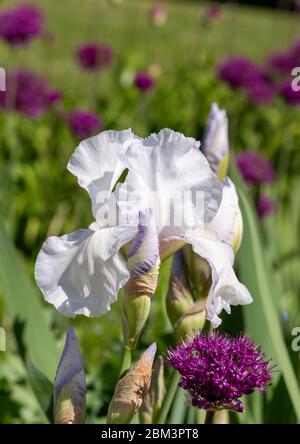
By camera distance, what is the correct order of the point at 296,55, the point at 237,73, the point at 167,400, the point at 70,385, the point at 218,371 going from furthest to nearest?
the point at 296,55 < the point at 237,73 < the point at 167,400 < the point at 70,385 < the point at 218,371

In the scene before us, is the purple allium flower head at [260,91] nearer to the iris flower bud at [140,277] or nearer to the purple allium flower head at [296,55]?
the purple allium flower head at [296,55]

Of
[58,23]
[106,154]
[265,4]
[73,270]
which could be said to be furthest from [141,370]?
[265,4]

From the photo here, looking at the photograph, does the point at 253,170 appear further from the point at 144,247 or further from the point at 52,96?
the point at 144,247

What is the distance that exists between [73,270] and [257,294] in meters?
0.49

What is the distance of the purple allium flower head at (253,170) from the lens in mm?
2184

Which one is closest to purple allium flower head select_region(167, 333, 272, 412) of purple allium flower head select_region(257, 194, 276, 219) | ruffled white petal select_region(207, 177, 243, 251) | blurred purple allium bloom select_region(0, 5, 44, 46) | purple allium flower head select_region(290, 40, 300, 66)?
ruffled white petal select_region(207, 177, 243, 251)

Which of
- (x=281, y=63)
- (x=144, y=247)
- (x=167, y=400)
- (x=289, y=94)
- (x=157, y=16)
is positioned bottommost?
(x=167, y=400)

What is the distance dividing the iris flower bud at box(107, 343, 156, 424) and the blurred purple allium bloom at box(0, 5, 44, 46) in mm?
1640

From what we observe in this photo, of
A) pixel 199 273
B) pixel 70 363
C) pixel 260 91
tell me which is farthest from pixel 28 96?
pixel 70 363

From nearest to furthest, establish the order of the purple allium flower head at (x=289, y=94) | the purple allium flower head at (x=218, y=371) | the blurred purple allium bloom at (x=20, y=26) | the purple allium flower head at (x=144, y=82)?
the purple allium flower head at (x=218, y=371), the blurred purple allium bloom at (x=20, y=26), the purple allium flower head at (x=289, y=94), the purple allium flower head at (x=144, y=82)

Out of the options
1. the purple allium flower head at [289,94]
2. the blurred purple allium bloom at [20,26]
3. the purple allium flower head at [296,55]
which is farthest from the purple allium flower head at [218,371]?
the purple allium flower head at [296,55]

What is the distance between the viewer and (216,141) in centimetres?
121

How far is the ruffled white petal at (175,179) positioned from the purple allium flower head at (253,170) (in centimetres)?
135

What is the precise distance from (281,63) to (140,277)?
2.26 m
